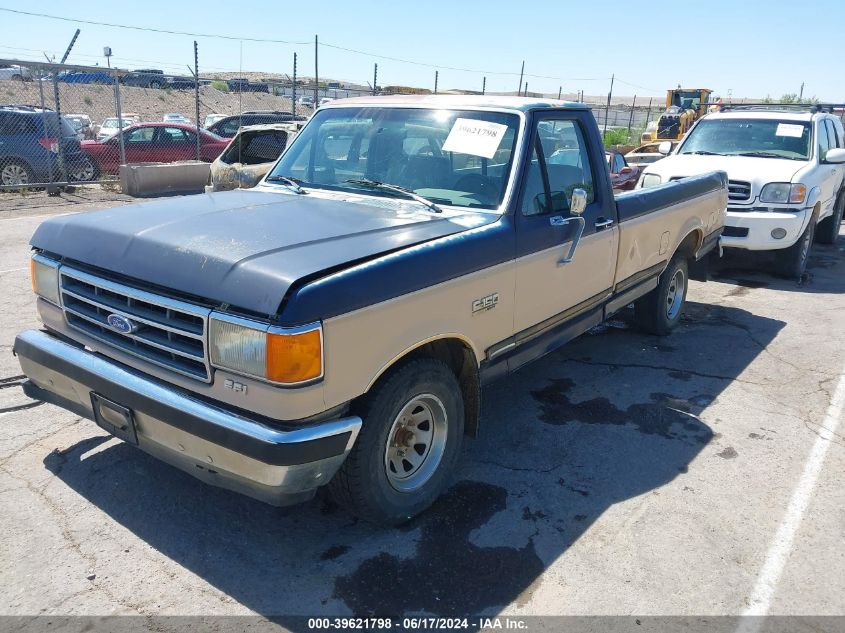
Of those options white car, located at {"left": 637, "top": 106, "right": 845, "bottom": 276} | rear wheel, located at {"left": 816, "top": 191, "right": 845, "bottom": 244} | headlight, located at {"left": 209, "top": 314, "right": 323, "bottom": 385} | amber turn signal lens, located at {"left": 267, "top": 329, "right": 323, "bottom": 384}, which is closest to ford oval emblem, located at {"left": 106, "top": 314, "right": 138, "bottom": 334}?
headlight, located at {"left": 209, "top": 314, "right": 323, "bottom": 385}

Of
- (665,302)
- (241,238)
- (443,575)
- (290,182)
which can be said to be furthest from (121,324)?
(665,302)

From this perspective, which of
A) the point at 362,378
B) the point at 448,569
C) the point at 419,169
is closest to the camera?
the point at 362,378

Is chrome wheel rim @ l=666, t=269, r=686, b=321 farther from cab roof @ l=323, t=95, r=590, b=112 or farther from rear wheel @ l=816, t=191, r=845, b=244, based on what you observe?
rear wheel @ l=816, t=191, r=845, b=244

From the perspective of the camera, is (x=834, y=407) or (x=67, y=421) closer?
(x=67, y=421)

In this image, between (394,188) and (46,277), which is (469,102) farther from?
(46,277)

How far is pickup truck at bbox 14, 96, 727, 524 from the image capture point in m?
2.68

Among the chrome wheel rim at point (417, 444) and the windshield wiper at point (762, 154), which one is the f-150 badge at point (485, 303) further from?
the windshield wiper at point (762, 154)

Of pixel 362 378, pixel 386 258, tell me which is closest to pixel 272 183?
pixel 386 258

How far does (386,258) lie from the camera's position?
2963 millimetres

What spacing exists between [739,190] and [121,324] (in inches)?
304

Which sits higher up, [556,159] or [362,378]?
[556,159]

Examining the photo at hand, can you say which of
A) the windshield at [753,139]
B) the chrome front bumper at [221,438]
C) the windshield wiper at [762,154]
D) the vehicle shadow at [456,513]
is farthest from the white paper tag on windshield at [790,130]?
the chrome front bumper at [221,438]

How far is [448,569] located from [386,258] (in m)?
1.43

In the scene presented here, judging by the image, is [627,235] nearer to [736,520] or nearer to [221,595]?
[736,520]
